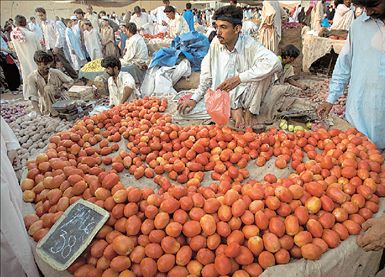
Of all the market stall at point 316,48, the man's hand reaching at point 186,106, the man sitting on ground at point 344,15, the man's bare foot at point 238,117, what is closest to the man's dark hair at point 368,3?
the man's bare foot at point 238,117

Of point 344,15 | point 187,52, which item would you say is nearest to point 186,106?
point 187,52

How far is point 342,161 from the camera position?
82.4 inches

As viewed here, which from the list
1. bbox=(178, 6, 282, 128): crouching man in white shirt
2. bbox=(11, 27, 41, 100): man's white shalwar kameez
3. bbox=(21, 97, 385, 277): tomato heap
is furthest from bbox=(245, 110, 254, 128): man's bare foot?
bbox=(11, 27, 41, 100): man's white shalwar kameez

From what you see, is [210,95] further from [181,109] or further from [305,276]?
[305,276]

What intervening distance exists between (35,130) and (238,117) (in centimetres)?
293

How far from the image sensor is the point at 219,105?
287 centimetres

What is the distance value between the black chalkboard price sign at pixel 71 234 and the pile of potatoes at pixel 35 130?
2226mm

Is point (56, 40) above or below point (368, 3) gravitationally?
below

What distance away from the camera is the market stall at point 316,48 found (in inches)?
265

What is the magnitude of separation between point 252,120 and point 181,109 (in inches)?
33.9

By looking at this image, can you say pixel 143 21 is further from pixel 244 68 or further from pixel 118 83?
pixel 244 68

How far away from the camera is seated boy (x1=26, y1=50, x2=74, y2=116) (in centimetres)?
490

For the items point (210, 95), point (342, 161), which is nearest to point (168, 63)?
point (210, 95)

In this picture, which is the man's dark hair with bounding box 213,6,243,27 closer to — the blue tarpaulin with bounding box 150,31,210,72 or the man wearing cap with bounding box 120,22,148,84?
the blue tarpaulin with bounding box 150,31,210,72
